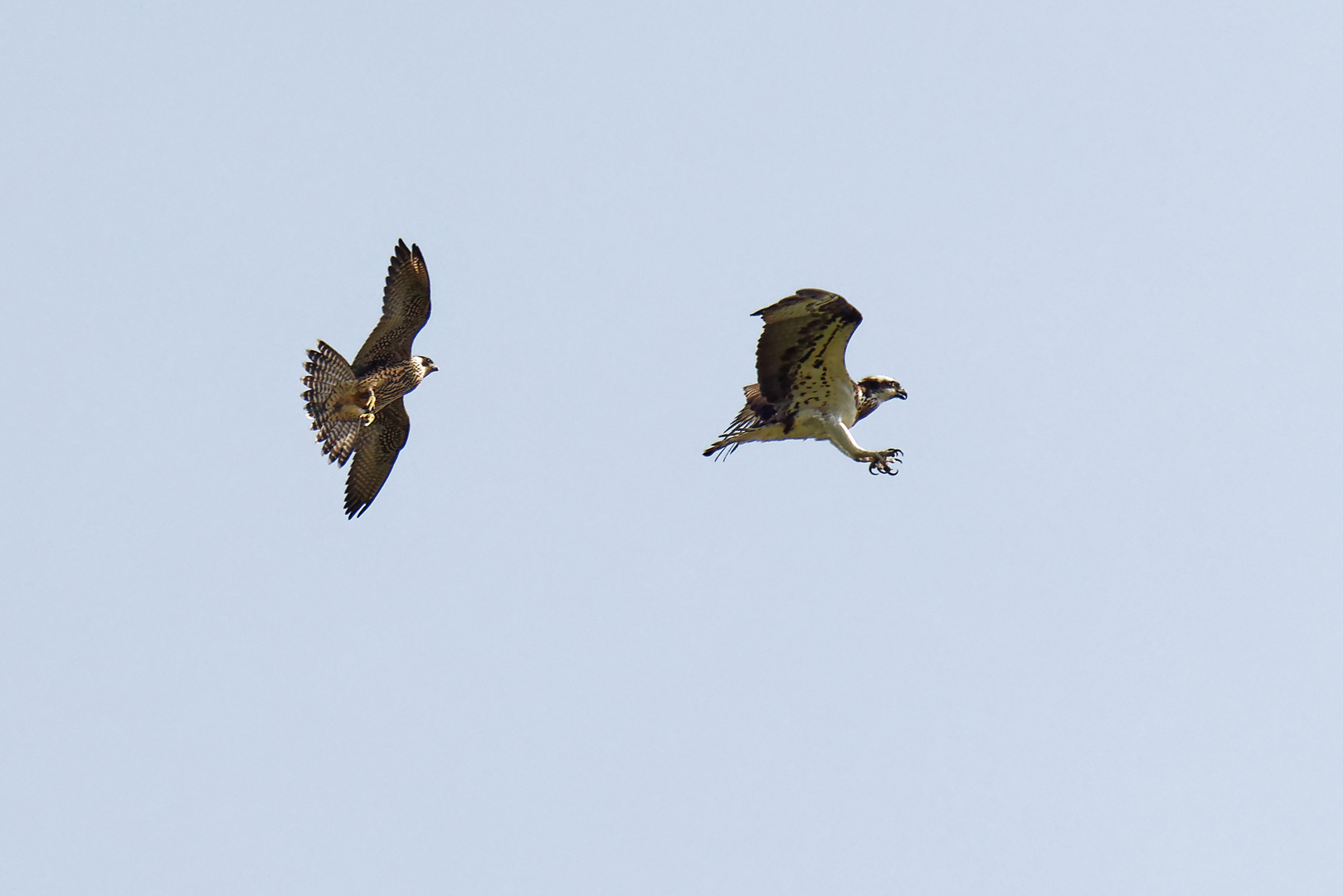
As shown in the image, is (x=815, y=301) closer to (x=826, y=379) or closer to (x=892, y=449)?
(x=826, y=379)

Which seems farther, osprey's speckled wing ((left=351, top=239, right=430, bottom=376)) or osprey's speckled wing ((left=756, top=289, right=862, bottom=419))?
osprey's speckled wing ((left=351, top=239, right=430, bottom=376))

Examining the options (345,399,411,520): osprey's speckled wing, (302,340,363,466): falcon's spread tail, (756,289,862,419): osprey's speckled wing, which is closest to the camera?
(756,289,862,419): osprey's speckled wing

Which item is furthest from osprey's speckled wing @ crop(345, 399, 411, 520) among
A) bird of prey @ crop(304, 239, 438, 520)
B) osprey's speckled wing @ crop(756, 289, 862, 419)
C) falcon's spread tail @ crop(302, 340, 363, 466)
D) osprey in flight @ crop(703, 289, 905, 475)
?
osprey's speckled wing @ crop(756, 289, 862, 419)

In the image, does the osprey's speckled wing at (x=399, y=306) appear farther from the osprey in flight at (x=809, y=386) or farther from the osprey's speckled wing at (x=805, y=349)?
the osprey's speckled wing at (x=805, y=349)

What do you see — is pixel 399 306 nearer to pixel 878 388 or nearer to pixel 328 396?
pixel 328 396

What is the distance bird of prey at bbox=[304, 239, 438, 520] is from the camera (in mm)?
21344

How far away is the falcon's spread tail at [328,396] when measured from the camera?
21156mm

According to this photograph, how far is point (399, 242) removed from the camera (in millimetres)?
22219

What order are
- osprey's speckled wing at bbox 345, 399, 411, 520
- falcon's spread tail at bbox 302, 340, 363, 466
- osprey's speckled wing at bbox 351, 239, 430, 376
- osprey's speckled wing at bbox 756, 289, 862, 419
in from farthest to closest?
osprey's speckled wing at bbox 345, 399, 411, 520 < osprey's speckled wing at bbox 351, 239, 430, 376 < falcon's spread tail at bbox 302, 340, 363, 466 < osprey's speckled wing at bbox 756, 289, 862, 419

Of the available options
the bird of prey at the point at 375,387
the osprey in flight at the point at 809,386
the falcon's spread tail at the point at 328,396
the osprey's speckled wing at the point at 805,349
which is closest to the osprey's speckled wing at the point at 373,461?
the bird of prey at the point at 375,387

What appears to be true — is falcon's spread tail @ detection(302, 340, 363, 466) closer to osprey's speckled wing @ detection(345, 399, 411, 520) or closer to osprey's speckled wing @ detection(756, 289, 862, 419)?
osprey's speckled wing @ detection(345, 399, 411, 520)

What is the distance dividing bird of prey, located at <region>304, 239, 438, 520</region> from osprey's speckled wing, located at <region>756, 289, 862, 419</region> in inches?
237

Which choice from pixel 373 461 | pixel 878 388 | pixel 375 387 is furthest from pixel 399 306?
pixel 878 388

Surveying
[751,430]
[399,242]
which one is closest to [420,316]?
[399,242]
